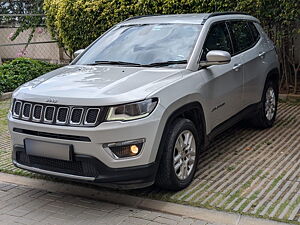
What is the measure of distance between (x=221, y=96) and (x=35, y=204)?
94.6 inches

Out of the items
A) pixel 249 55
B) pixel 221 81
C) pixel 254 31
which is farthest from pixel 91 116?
pixel 254 31

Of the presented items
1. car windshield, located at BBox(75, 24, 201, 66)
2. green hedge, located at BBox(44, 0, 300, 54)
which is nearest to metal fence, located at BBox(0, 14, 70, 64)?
green hedge, located at BBox(44, 0, 300, 54)

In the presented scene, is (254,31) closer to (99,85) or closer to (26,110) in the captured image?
(99,85)

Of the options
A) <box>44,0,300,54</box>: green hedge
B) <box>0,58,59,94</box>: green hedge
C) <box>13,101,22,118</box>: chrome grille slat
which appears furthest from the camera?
<box>0,58,59,94</box>: green hedge

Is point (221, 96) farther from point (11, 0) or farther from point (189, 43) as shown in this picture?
point (11, 0)

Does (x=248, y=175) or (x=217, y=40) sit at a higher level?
(x=217, y=40)

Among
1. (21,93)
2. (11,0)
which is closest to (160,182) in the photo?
(21,93)

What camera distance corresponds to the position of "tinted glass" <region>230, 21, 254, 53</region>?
18.9ft

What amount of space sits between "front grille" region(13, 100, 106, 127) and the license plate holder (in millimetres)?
198

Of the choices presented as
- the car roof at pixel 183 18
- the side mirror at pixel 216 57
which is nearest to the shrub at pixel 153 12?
the car roof at pixel 183 18

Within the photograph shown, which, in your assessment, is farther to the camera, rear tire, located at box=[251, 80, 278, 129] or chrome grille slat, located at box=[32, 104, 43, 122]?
rear tire, located at box=[251, 80, 278, 129]

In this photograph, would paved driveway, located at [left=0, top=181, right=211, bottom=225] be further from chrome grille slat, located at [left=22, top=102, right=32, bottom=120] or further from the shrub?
the shrub

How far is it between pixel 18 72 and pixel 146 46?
6171 millimetres

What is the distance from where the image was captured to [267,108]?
21.7 feet
